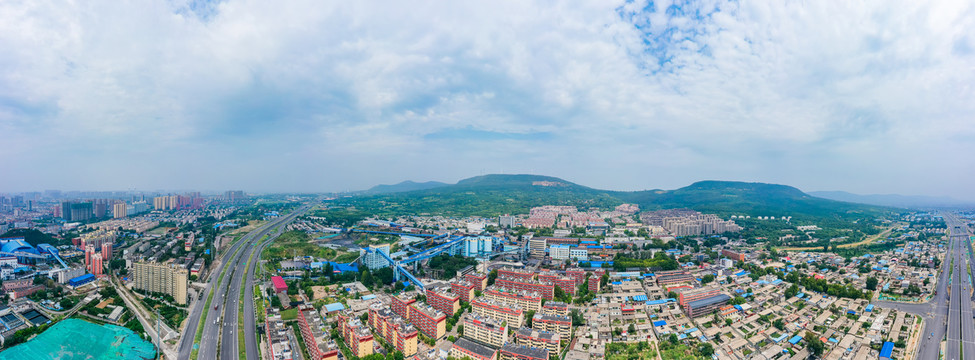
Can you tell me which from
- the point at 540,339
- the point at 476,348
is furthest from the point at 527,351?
the point at 476,348

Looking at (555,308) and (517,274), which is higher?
(517,274)

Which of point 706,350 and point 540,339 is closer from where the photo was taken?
point 706,350

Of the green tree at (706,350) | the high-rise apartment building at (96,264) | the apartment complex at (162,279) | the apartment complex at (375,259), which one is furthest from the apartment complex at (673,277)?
the high-rise apartment building at (96,264)

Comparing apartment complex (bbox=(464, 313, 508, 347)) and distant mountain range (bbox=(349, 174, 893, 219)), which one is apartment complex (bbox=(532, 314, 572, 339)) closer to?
apartment complex (bbox=(464, 313, 508, 347))

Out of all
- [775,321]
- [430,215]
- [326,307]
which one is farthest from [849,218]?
[326,307]

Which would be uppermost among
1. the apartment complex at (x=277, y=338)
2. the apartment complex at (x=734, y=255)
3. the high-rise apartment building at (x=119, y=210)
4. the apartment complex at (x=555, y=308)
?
the high-rise apartment building at (x=119, y=210)

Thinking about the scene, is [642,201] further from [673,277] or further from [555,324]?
[555,324]

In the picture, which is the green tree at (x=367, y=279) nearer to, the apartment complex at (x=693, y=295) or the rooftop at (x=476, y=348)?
the rooftop at (x=476, y=348)

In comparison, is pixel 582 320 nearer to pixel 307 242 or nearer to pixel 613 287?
pixel 613 287
